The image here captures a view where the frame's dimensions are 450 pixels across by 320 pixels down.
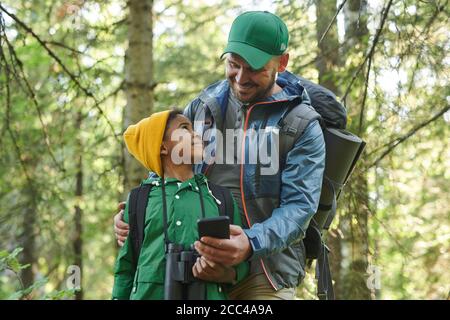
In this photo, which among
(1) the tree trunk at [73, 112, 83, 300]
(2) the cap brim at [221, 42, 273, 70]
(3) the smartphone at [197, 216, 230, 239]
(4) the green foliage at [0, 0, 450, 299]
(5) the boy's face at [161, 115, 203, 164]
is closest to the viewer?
(3) the smartphone at [197, 216, 230, 239]

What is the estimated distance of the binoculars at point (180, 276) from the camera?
3.09m

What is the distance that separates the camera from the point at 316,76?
26.5ft

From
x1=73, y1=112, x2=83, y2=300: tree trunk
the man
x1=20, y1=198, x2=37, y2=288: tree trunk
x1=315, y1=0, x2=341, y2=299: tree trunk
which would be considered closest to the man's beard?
the man

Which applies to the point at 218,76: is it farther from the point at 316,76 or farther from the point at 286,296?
the point at 286,296

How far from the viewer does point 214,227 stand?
293cm

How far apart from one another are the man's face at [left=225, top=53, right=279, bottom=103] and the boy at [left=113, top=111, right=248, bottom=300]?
35 centimetres

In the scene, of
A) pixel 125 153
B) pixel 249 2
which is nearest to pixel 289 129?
pixel 125 153

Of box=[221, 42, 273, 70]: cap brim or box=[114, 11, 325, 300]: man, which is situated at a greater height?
box=[221, 42, 273, 70]: cap brim

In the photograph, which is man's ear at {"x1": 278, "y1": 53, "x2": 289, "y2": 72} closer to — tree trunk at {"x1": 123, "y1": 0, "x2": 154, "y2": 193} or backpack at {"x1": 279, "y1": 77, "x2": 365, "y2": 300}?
backpack at {"x1": 279, "y1": 77, "x2": 365, "y2": 300}

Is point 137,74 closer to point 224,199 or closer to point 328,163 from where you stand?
Result: point 328,163

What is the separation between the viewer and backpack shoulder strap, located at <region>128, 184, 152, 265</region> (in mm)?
3330

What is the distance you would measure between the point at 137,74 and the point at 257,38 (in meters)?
4.04
